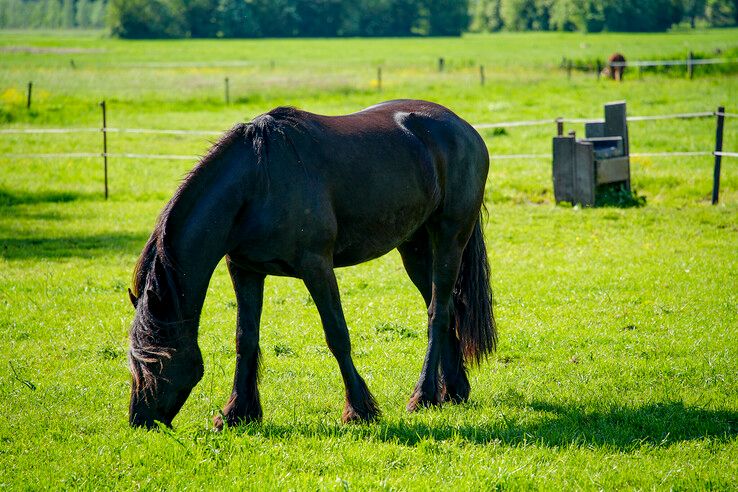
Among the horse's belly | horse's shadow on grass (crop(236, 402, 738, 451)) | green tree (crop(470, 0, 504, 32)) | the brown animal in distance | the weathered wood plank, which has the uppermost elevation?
green tree (crop(470, 0, 504, 32))

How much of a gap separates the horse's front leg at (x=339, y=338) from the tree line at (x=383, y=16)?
86.7 meters

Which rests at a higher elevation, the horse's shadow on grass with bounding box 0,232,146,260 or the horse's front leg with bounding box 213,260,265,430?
the horse's front leg with bounding box 213,260,265,430

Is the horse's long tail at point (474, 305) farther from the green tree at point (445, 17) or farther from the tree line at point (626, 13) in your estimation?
the green tree at point (445, 17)

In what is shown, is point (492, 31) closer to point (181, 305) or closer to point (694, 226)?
point (694, 226)

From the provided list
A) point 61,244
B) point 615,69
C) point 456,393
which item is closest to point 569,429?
point 456,393

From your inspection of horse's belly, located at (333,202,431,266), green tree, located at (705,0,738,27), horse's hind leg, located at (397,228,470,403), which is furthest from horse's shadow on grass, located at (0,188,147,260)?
green tree, located at (705,0,738,27)

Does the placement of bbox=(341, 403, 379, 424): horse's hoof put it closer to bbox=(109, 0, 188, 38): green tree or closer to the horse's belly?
the horse's belly

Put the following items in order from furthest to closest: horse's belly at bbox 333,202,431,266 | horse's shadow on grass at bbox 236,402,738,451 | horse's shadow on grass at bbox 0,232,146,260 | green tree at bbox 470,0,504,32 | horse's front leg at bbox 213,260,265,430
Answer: green tree at bbox 470,0,504,32
horse's shadow on grass at bbox 0,232,146,260
horse's belly at bbox 333,202,431,266
horse's front leg at bbox 213,260,265,430
horse's shadow on grass at bbox 236,402,738,451

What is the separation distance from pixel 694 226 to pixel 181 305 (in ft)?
31.5

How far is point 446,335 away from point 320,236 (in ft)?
5.23

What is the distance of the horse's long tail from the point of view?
669 cm

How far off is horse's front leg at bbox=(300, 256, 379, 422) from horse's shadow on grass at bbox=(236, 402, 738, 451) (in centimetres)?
14

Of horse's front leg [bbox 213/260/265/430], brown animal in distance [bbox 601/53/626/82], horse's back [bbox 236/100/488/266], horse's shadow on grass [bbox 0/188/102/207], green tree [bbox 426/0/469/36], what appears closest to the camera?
horse's back [bbox 236/100/488/266]

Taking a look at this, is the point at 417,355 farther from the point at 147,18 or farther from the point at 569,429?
the point at 147,18
